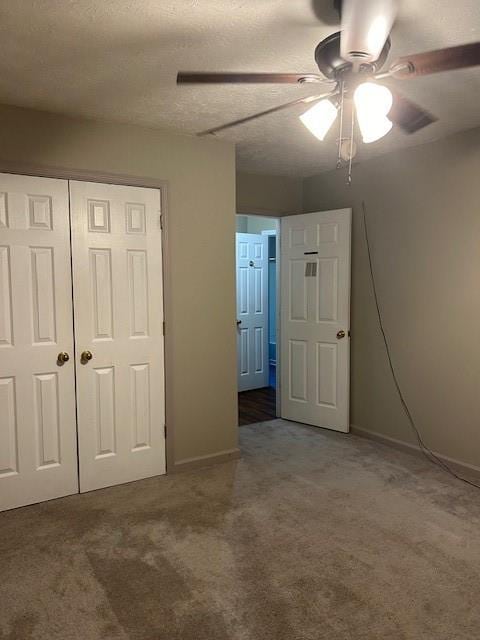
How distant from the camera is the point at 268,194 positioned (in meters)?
4.58

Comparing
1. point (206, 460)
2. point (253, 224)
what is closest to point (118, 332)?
point (206, 460)

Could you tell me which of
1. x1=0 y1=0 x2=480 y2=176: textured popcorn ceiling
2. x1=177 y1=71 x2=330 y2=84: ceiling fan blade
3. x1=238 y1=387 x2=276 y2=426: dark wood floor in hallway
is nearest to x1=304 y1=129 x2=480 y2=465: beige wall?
x1=0 y1=0 x2=480 y2=176: textured popcorn ceiling

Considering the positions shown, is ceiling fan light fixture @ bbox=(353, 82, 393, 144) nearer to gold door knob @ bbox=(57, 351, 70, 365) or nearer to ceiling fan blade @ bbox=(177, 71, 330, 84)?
ceiling fan blade @ bbox=(177, 71, 330, 84)

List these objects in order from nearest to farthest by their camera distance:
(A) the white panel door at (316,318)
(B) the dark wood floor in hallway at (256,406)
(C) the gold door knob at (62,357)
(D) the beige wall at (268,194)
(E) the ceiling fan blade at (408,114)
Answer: (E) the ceiling fan blade at (408,114) < (C) the gold door knob at (62,357) < (A) the white panel door at (316,318) < (D) the beige wall at (268,194) < (B) the dark wood floor in hallway at (256,406)

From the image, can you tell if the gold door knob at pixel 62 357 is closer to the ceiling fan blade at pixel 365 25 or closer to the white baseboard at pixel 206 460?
the white baseboard at pixel 206 460

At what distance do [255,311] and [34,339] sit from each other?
3516 millimetres

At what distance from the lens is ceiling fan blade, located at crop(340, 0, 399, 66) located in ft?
5.17

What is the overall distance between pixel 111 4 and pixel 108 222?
59.1 inches

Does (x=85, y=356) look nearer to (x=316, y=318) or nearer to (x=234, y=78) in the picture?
(x=234, y=78)

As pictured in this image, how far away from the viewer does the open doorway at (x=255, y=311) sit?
6004 millimetres

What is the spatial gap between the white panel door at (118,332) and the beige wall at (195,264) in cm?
13

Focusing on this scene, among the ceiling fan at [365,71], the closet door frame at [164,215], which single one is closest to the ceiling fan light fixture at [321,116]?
the ceiling fan at [365,71]

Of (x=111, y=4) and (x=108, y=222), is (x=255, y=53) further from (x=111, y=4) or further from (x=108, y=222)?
(x=108, y=222)

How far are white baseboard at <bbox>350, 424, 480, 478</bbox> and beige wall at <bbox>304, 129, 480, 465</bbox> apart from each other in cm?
4
